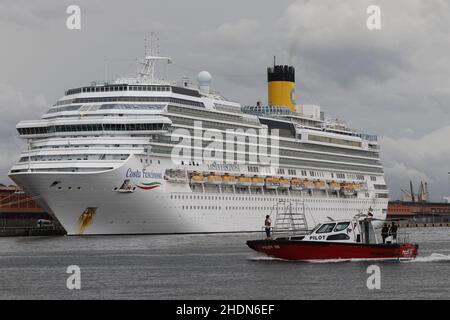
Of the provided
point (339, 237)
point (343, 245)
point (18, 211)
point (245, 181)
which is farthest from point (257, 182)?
point (343, 245)

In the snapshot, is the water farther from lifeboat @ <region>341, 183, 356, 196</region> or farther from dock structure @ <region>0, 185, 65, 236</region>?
lifeboat @ <region>341, 183, 356, 196</region>

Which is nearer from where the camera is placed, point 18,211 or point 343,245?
point 343,245

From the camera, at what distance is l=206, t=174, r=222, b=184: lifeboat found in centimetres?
9188

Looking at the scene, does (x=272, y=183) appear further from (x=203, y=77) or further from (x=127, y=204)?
(x=127, y=204)

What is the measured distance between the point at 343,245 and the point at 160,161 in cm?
3729

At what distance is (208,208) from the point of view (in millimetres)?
91250

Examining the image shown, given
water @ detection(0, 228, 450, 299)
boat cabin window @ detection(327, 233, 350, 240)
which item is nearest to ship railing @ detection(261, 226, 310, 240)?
water @ detection(0, 228, 450, 299)

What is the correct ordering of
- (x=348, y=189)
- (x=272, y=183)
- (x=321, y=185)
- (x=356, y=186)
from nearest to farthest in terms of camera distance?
(x=272, y=183), (x=321, y=185), (x=348, y=189), (x=356, y=186)

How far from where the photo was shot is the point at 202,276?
46500mm

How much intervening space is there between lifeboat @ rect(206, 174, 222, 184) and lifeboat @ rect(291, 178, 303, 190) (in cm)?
1468

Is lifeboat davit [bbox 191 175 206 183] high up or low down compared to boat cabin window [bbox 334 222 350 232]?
up

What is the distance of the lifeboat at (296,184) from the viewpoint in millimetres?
106062

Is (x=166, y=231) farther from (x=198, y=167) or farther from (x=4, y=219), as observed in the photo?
(x=4, y=219)
